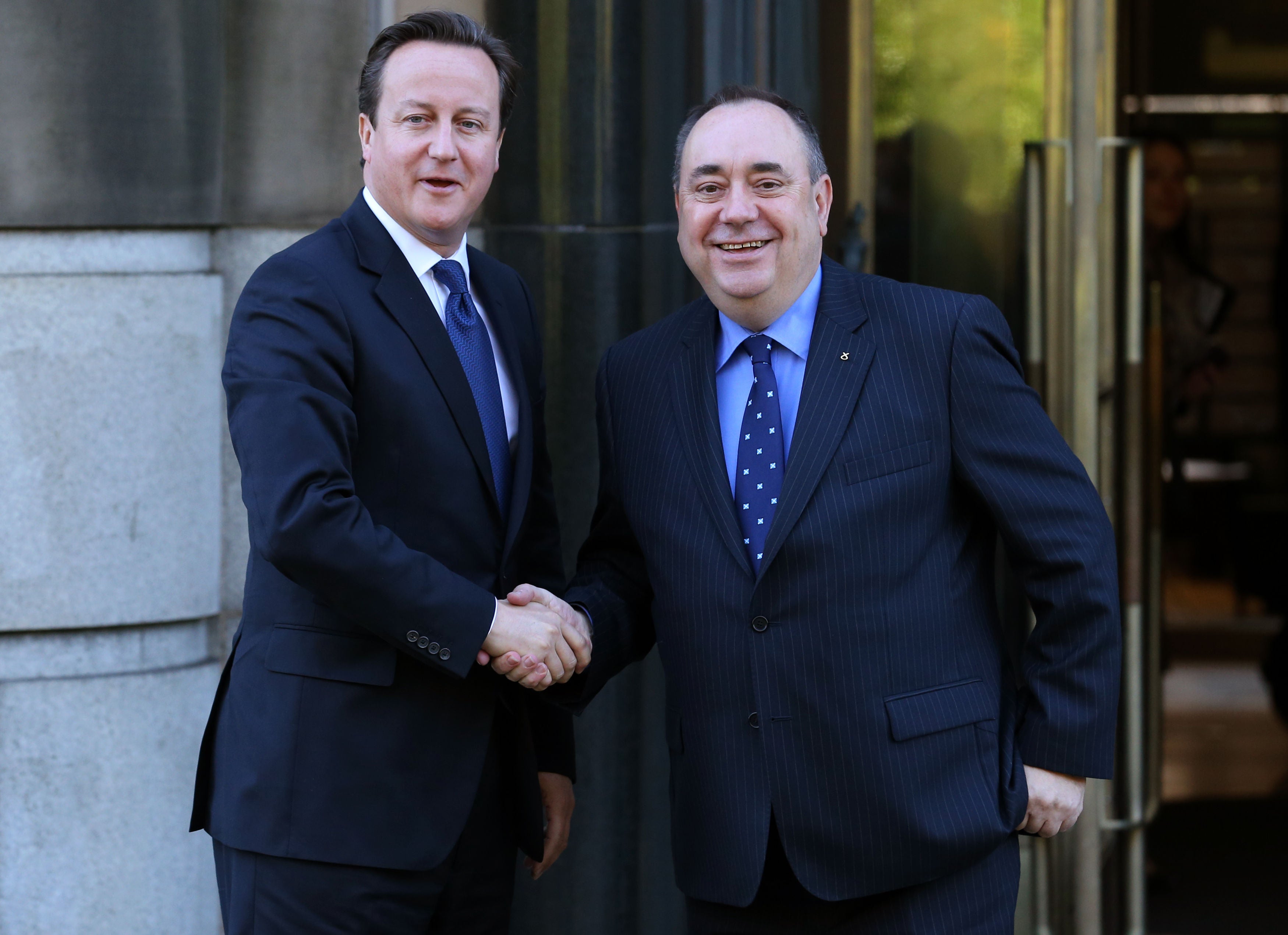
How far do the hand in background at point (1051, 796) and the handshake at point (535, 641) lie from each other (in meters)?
0.78

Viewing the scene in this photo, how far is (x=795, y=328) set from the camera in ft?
8.72

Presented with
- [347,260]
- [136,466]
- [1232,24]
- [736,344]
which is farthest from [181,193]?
[1232,24]

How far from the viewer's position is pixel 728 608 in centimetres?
253

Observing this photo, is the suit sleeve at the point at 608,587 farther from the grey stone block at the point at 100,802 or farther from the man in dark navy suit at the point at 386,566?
the grey stone block at the point at 100,802

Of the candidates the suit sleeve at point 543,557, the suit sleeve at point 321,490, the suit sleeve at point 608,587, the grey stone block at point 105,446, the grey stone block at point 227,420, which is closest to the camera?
the suit sleeve at point 321,490

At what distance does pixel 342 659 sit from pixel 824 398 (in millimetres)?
899

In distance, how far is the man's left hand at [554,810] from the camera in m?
2.99

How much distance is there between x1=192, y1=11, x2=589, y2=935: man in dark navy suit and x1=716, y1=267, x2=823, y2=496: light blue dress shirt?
0.37 meters

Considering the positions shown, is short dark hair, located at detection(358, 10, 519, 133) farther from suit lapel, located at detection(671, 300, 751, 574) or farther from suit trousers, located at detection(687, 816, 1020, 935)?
suit trousers, located at detection(687, 816, 1020, 935)

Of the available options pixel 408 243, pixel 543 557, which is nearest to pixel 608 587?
pixel 543 557

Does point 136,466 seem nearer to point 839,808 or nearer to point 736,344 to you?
point 736,344

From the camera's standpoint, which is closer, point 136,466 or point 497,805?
point 497,805

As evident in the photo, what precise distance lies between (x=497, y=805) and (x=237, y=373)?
881 mm

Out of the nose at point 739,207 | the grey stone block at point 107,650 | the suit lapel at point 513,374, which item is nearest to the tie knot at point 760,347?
the nose at point 739,207
